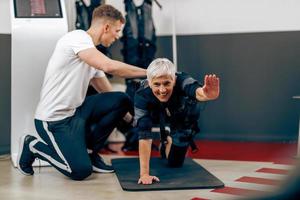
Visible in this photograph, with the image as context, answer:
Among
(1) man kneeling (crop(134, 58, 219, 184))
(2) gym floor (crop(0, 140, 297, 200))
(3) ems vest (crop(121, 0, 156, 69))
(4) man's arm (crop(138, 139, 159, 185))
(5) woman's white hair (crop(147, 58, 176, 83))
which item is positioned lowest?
(2) gym floor (crop(0, 140, 297, 200))

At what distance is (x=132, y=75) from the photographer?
3102 mm

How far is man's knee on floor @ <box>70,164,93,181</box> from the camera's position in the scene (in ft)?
10.4

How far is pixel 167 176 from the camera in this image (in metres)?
3.19

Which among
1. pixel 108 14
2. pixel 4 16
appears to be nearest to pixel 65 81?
pixel 108 14

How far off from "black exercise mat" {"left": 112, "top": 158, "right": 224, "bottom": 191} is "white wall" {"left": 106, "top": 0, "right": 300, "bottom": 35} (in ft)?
5.55

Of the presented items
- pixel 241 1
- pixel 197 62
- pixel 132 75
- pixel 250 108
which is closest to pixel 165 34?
pixel 197 62

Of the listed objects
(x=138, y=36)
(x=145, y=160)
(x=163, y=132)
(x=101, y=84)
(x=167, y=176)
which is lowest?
(x=167, y=176)

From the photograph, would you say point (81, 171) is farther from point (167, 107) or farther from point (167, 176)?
point (167, 107)

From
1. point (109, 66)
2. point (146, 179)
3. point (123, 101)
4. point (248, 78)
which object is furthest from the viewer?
point (248, 78)

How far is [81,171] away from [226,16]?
247 centimetres

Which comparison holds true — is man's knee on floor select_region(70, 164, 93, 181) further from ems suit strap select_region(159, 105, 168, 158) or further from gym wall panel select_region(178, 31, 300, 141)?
gym wall panel select_region(178, 31, 300, 141)

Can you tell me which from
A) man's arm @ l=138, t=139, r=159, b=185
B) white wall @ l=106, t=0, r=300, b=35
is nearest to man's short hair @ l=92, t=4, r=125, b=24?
man's arm @ l=138, t=139, r=159, b=185

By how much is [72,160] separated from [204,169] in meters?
0.90

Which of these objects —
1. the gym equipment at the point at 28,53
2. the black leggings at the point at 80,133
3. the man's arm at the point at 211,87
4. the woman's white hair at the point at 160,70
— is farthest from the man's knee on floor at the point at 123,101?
the man's arm at the point at 211,87
